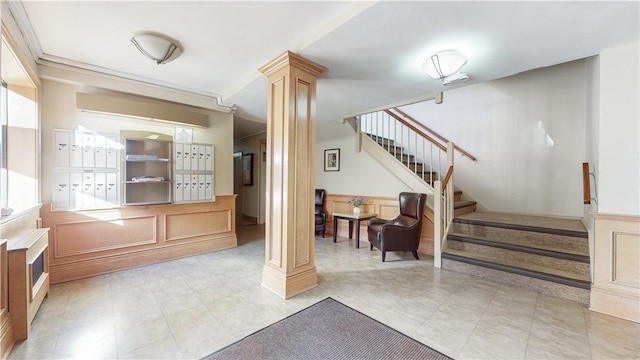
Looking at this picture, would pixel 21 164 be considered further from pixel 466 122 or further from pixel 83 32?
pixel 466 122

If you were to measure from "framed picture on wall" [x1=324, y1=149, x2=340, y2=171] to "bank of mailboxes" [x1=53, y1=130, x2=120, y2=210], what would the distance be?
12.3 feet

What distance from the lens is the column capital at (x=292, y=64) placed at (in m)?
2.49

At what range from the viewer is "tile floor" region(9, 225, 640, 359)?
69.2 inches

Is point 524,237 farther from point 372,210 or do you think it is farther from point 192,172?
point 192,172

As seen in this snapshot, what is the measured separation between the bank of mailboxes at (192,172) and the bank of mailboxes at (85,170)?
2.32ft

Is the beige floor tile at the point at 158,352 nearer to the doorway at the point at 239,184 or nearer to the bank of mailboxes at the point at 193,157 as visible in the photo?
the bank of mailboxes at the point at 193,157

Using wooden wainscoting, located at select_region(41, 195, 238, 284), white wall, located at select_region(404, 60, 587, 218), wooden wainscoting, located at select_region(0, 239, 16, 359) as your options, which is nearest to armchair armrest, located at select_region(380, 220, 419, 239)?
white wall, located at select_region(404, 60, 587, 218)

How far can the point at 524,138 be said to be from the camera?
418 centimetres

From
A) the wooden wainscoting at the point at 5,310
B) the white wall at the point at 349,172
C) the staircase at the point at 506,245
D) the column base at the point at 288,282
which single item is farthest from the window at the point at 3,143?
the staircase at the point at 506,245

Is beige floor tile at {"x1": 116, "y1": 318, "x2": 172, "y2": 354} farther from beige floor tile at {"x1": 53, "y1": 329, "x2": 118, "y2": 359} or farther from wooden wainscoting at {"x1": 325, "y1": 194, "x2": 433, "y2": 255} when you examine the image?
wooden wainscoting at {"x1": 325, "y1": 194, "x2": 433, "y2": 255}

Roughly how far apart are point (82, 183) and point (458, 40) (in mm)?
4466

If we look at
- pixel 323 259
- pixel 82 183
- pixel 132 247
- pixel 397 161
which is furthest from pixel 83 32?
pixel 397 161

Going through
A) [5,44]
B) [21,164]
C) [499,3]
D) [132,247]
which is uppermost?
[499,3]

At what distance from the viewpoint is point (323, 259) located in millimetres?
3699
